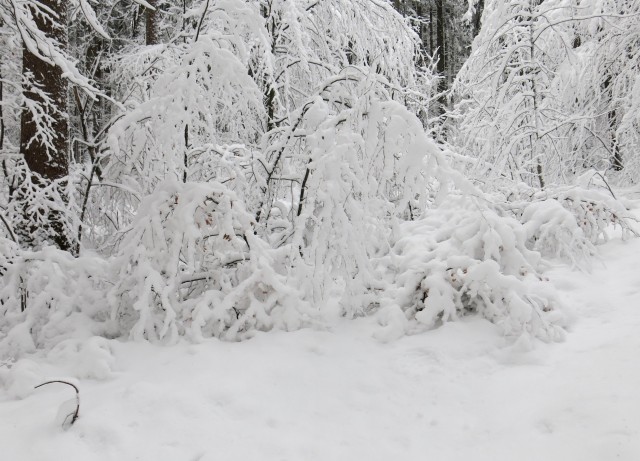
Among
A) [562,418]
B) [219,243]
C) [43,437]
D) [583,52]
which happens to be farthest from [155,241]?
[583,52]

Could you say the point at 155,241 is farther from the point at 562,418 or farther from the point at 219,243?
the point at 562,418

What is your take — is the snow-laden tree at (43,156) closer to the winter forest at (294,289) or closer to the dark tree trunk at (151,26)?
the winter forest at (294,289)

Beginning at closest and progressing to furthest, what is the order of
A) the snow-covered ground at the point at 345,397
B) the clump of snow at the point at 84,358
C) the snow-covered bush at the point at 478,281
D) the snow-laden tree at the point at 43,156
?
the snow-covered ground at the point at 345,397 → the clump of snow at the point at 84,358 → the snow-covered bush at the point at 478,281 → the snow-laden tree at the point at 43,156

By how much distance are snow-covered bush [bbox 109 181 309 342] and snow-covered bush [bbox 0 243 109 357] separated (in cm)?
24

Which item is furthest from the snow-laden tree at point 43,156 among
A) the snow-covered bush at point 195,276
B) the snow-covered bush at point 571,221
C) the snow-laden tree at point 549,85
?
Result: the snow-laden tree at point 549,85

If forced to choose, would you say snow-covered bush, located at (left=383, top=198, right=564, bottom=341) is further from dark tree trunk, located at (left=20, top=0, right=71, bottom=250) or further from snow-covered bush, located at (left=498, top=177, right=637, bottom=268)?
dark tree trunk, located at (left=20, top=0, right=71, bottom=250)

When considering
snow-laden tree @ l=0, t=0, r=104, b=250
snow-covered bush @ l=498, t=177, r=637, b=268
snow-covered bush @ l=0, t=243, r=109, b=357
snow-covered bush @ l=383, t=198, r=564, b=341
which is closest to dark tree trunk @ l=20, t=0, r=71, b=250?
snow-laden tree @ l=0, t=0, r=104, b=250

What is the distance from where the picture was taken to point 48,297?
3.56 metres

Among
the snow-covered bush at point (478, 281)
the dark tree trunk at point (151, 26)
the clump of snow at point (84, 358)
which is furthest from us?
the dark tree trunk at point (151, 26)

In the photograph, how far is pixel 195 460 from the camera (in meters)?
2.35

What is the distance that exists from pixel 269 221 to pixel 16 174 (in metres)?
2.28

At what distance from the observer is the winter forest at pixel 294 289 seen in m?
2.55

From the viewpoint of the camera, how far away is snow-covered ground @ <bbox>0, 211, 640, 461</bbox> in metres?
2.40

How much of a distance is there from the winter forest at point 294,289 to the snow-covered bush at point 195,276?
2 cm
